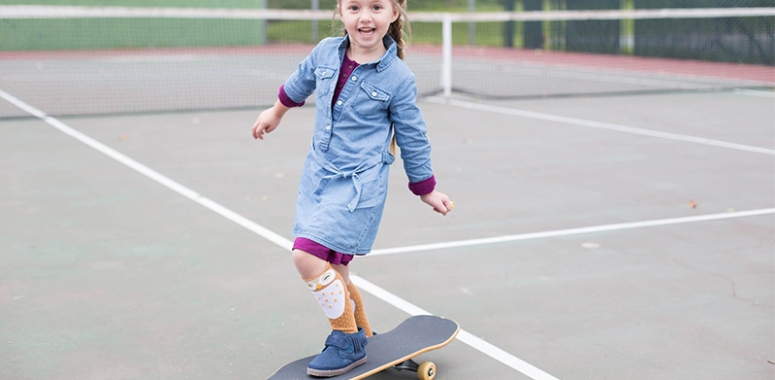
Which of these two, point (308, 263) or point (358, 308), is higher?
point (308, 263)

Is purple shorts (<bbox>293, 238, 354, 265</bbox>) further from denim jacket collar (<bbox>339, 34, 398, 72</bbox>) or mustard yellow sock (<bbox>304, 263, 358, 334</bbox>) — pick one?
denim jacket collar (<bbox>339, 34, 398, 72</bbox>)

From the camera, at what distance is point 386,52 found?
326 centimetres

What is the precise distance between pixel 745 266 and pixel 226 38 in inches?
988

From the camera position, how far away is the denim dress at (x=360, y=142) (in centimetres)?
318

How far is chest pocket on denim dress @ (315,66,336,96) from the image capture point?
128 inches

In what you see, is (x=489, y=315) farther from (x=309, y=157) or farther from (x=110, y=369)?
(x=110, y=369)

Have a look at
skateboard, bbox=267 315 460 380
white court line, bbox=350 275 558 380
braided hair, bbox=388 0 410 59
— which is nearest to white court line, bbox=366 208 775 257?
white court line, bbox=350 275 558 380

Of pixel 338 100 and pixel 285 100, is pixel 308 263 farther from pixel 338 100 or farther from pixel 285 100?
pixel 285 100

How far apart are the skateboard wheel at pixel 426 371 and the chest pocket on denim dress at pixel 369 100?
97 cm

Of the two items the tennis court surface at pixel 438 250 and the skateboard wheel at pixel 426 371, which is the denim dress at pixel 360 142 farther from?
the tennis court surface at pixel 438 250

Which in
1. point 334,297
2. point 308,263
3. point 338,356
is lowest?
point 338,356

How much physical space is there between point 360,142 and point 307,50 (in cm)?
2352

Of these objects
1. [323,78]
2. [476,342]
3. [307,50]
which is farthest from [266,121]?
[307,50]

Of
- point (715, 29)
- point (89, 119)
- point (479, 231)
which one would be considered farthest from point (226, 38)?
point (479, 231)
